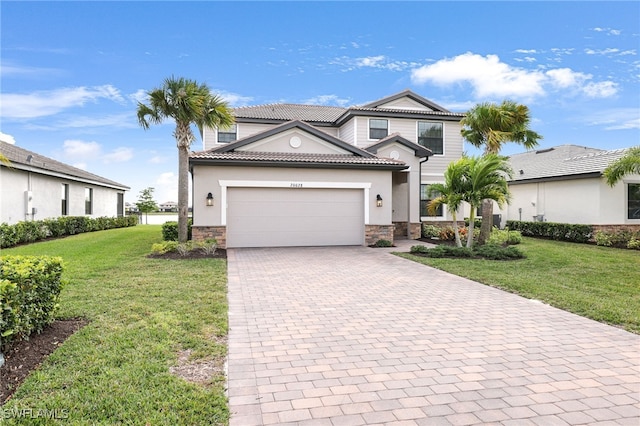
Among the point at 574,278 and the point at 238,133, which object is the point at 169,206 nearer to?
the point at 238,133

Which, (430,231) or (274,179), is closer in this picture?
(274,179)

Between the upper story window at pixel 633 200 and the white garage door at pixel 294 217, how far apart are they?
12610 millimetres

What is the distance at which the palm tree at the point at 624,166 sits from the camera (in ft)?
46.7

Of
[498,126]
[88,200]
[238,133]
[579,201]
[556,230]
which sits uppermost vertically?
[238,133]

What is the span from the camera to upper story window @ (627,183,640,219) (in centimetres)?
1714

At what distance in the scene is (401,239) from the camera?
17.6 meters

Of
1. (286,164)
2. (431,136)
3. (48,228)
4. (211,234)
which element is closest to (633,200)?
(431,136)

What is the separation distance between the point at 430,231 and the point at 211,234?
33.7 feet

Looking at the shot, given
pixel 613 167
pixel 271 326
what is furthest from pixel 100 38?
pixel 613 167

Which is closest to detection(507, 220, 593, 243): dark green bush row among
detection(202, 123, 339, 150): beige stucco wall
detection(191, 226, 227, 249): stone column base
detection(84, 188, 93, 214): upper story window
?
detection(202, 123, 339, 150): beige stucco wall

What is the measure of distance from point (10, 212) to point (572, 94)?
26.6 meters

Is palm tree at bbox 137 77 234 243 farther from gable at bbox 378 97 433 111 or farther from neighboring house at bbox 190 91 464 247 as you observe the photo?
gable at bbox 378 97 433 111

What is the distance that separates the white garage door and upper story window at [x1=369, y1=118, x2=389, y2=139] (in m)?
5.79

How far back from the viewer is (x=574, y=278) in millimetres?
8680
